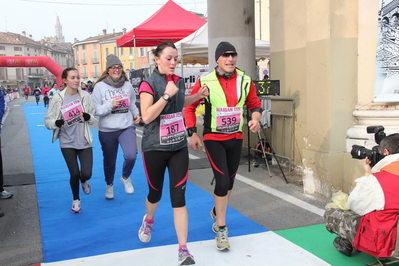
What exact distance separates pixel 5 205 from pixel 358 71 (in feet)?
16.4

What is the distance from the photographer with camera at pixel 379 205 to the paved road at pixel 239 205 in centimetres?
134

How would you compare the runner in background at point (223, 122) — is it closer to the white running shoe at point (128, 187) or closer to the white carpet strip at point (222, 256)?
the white carpet strip at point (222, 256)

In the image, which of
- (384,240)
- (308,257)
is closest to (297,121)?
(308,257)

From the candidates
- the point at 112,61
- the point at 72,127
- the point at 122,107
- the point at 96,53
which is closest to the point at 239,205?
the point at 122,107

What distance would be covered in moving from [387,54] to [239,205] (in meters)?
2.60

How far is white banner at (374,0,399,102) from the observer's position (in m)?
4.79

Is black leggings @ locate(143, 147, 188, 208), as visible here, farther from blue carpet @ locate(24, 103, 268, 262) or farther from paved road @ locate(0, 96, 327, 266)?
paved road @ locate(0, 96, 327, 266)

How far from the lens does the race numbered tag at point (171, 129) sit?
3496 mm

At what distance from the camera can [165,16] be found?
1650 centimetres

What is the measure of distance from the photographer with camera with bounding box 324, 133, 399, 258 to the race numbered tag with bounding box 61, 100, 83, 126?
3.39 m

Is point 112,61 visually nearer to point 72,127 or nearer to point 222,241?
point 72,127

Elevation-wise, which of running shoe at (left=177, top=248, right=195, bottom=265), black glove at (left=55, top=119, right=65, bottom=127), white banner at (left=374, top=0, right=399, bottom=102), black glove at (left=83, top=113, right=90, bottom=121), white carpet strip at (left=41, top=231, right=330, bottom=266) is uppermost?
white banner at (left=374, top=0, right=399, bottom=102)

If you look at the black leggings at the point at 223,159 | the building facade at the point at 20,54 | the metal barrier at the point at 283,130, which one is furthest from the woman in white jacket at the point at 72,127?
the building facade at the point at 20,54

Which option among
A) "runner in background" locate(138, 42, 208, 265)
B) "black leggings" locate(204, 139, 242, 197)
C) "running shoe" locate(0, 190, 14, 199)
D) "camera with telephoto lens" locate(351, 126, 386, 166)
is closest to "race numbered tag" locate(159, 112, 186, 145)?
"runner in background" locate(138, 42, 208, 265)
